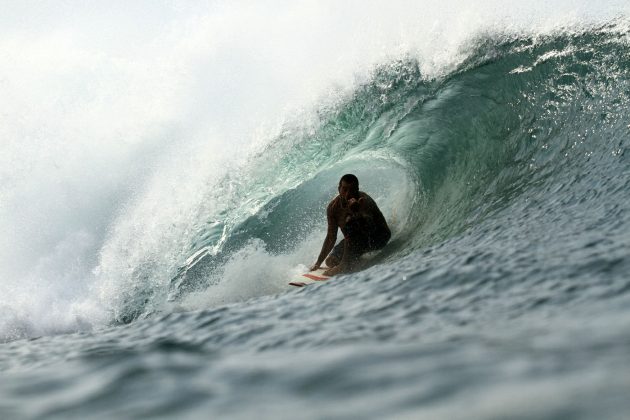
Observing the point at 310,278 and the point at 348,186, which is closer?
the point at 310,278

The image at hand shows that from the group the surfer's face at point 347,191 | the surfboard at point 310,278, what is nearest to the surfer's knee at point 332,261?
the surfboard at point 310,278

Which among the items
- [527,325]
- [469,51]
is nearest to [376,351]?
[527,325]

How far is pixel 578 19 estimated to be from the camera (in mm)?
10789

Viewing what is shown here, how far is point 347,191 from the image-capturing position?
294 inches

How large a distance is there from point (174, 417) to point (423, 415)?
26.8 inches

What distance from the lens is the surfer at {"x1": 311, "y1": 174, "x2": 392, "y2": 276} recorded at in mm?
7430

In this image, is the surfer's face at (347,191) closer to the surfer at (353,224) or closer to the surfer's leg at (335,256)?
the surfer at (353,224)

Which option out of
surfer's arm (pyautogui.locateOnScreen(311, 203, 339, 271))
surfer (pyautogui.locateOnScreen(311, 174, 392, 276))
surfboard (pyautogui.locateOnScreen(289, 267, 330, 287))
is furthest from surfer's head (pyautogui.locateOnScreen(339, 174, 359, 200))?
surfboard (pyautogui.locateOnScreen(289, 267, 330, 287))

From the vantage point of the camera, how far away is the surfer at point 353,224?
7.43 meters

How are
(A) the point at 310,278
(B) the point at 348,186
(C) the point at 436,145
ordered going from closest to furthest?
(A) the point at 310,278
(B) the point at 348,186
(C) the point at 436,145

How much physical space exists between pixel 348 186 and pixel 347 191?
0.06 meters

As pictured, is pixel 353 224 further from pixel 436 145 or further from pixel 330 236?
pixel 436 145

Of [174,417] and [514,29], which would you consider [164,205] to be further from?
[174,417]

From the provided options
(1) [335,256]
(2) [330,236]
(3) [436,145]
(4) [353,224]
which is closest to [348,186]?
(4) [353,224]
